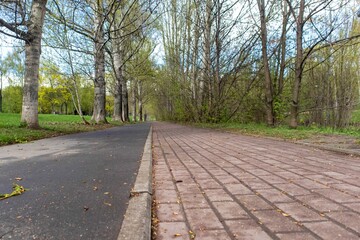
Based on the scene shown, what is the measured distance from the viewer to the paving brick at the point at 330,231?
5.47ft

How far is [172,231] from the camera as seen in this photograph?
180 cm

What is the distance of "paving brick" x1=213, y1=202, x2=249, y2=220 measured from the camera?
2.03 metres

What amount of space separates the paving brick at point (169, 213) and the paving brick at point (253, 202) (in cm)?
60

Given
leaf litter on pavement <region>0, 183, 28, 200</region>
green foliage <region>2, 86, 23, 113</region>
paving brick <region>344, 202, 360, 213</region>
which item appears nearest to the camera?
paving brick <region>344, 202, 360, 213</region>

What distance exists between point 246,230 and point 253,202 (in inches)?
22.7

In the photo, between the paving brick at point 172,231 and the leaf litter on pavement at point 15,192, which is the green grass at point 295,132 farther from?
the leaf litter on pavement at point 15,192

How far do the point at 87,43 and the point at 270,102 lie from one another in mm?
11292

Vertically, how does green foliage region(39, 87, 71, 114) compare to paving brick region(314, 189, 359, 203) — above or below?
above

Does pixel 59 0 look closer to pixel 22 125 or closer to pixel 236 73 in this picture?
pixel 22 125

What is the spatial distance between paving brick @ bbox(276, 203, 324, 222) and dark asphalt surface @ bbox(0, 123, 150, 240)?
1338 millimetres

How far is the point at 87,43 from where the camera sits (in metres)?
15.8

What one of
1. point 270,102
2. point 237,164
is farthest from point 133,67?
point 237,164

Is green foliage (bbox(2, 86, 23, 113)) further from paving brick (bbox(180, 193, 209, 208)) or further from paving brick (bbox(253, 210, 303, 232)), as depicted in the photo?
paving brick (bbox(253, 210, 303, 232))

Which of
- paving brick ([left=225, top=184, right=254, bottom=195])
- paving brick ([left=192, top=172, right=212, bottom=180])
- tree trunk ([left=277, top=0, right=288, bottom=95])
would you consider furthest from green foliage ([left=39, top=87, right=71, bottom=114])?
paving brick ([left=225, top=184, right=254, bottom=195])
